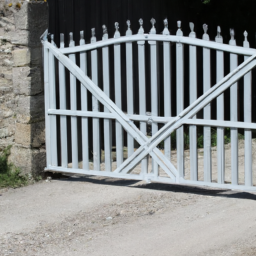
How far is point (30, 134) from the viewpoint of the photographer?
6.36 meters

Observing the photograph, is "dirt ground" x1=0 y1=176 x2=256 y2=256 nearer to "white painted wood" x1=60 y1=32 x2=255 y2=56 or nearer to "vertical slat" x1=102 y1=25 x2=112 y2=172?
"vertical slat" x1=102 y1=25 x2=112 y2=172

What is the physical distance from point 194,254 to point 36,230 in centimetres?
147

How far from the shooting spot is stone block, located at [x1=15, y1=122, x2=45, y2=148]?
6.37 metres

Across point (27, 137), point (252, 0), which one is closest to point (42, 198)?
point (27, 137)

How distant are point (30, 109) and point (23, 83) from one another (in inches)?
11.9

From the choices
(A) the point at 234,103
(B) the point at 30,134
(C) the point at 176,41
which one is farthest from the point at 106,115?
(A) the point at 234,103

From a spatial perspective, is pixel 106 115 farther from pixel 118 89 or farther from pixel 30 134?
pixel 30 134

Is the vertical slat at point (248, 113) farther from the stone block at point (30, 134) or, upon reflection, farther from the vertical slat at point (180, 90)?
the stone block at point (30, 134)

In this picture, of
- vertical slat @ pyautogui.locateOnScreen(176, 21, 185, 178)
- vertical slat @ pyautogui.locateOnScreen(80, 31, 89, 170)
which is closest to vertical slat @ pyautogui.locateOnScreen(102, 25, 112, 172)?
vertical slat @ pyautogui.locateOnScreen(80, 31, 89, 170)

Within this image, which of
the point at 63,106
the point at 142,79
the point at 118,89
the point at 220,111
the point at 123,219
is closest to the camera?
the point at 123,219

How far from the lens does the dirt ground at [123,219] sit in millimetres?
4438

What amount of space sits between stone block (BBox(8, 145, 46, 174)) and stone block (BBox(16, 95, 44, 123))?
35cm

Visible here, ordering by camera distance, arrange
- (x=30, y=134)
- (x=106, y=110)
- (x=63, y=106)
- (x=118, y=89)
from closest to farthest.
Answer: (x=118, y=89), (x=106, y=110), (x=63, y=106), (x=30, y=134)

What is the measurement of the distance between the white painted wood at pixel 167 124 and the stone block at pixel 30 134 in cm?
79
